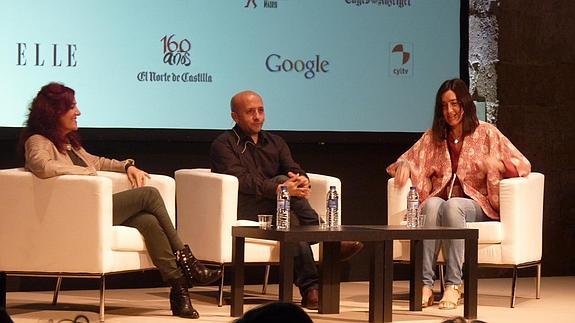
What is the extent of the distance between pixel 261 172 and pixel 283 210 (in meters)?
0.82

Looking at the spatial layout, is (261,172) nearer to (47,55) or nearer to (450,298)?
(450,298)

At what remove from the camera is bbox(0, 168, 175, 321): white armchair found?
4.73 m

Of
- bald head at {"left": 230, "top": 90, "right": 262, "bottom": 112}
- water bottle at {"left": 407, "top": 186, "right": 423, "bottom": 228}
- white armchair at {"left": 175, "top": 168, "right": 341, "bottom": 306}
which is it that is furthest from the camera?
bald head at {"left": 230, "top": 90, "right": 262, "bottom": 112}

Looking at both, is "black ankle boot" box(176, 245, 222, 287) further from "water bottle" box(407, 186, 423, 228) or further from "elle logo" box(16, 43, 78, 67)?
"elle logo" box(16, 43, 78, 67)

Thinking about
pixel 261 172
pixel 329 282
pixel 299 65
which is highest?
pixel 299 65

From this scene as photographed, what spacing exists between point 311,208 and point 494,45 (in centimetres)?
220

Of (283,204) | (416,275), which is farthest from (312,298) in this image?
(283,204)

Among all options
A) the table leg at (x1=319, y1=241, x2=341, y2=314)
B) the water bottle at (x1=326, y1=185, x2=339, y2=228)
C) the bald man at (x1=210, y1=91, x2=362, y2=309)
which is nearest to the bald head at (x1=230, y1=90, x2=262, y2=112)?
the bald man at (x1=210, y1=91, x2=362, y2=309)

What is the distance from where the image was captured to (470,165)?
568 centimetres

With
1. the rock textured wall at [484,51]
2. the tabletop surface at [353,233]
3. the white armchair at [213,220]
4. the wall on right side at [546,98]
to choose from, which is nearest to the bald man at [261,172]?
the white armchair at [213,220]

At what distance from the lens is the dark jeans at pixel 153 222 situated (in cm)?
486

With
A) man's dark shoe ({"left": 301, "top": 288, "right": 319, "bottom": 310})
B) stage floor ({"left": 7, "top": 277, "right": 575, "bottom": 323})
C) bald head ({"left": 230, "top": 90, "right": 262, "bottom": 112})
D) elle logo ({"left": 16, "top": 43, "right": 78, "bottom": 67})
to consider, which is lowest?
stage floor ({"left": 7, "top": 277, "right": 575, "bottom": 323})

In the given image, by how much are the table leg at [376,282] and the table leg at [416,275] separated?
0.62m

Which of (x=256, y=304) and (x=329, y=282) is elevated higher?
(x=329, y=282)
